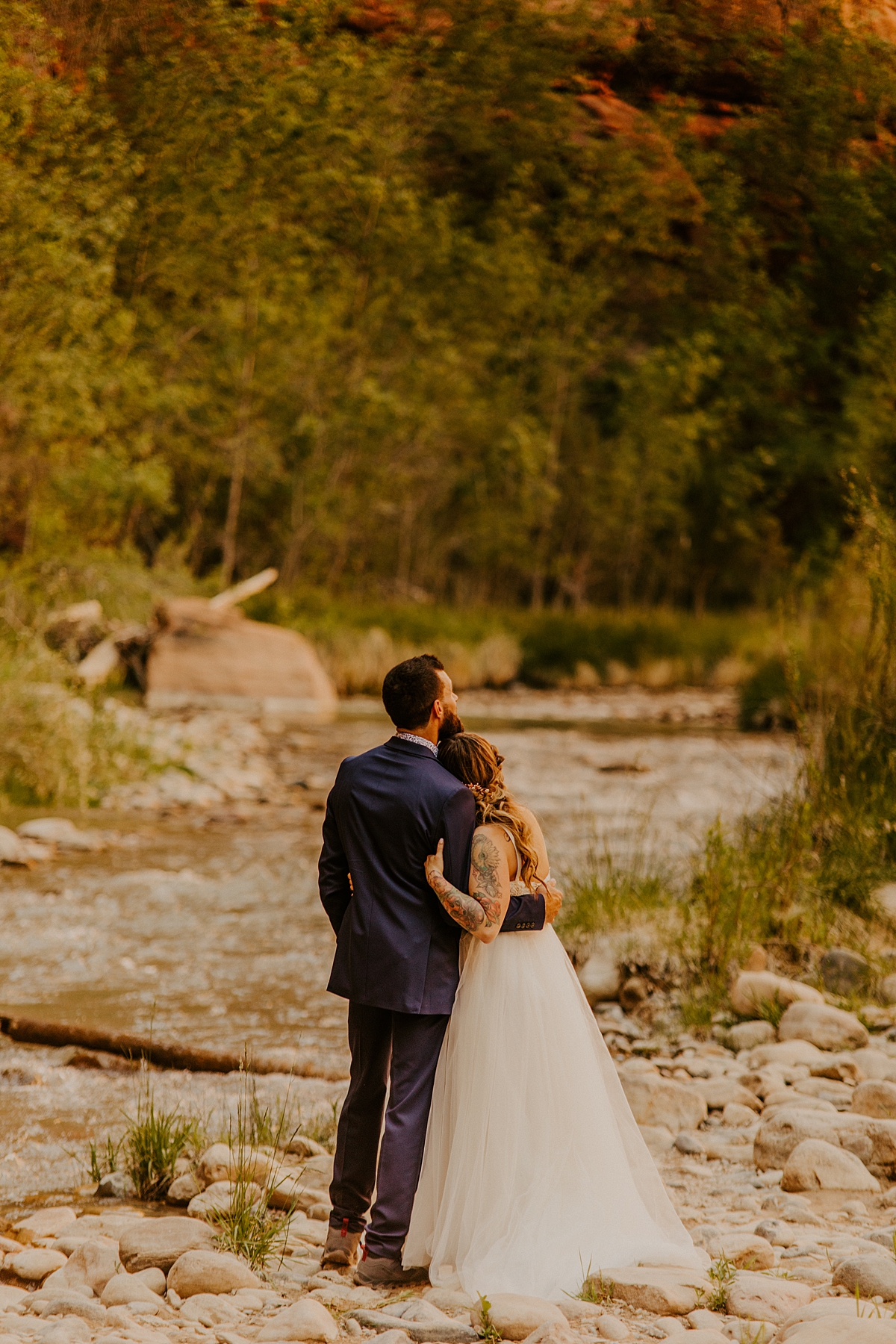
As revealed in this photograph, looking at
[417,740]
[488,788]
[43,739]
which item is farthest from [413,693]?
[43,739]

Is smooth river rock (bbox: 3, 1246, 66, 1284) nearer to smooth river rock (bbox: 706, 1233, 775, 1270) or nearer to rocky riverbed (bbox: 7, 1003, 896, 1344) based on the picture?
rocky riverbed (bbox: 7, 1003, 896, 1344)

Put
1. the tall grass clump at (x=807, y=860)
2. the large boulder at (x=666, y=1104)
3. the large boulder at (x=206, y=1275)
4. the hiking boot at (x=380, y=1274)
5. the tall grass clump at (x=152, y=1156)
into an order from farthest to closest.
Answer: the tall grass clump at (x=807, y=860)
the large boulder at (x=666, y=1104)
the tall grass clump at (x=152, y=1156)
the hiking boot at (x=380, y=1274)
the large boulder at (x=206, y=1275)

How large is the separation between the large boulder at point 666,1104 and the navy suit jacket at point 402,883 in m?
1.63

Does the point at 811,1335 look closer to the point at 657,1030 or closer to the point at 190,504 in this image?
the point at 657,1030

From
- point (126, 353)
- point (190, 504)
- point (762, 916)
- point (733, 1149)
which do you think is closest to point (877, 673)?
point (762, 916)

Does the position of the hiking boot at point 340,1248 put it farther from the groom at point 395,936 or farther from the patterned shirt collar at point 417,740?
the patterned shirt collar at point 417,740

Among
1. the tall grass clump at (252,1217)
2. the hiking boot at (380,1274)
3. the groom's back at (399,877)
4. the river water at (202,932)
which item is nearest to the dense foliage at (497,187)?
the river water at (202,932)

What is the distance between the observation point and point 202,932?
7.80m

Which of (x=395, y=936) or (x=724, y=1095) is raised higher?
(x=395, y=936)

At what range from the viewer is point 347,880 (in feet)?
11.1

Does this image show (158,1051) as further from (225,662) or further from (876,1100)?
(225,662)

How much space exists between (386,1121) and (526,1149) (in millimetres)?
357

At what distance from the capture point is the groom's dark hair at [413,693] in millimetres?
3301

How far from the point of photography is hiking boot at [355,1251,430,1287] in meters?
3.18
